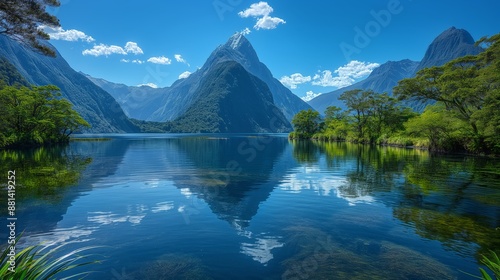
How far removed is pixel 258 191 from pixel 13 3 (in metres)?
20.2

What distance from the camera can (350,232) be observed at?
13.0 metres

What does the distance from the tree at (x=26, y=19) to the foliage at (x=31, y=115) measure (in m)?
48.9

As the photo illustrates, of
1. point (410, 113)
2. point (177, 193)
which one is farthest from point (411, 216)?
point (410, 113)

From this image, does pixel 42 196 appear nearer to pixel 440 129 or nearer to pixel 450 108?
pixel 440 129

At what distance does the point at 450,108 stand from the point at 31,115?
93919 millimetres

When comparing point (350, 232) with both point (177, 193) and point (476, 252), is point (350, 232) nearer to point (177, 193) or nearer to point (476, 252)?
point (476, 252)

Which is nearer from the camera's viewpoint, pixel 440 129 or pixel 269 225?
pixel 269 225

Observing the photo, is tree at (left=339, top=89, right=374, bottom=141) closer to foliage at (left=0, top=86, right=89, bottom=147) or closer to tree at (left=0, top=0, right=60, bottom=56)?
foliage at (left=0, top=86, right=89, bottom=147)

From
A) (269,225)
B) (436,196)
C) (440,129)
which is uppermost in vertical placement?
(440,129)

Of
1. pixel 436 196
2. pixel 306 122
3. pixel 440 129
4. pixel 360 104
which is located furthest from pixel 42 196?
pixel 306 122

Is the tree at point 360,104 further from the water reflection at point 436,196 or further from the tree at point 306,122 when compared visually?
the water reflection at point 436,196

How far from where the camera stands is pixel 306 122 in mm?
140375

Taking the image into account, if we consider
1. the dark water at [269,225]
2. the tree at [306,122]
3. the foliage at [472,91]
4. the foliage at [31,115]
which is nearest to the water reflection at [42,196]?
the dark water at [269,225]

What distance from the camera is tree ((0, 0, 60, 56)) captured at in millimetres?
17109
